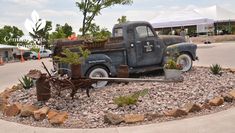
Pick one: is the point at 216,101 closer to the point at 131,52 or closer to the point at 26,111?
the point at 26,111

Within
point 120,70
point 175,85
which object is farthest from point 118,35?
point 175,85

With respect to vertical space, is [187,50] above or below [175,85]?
above

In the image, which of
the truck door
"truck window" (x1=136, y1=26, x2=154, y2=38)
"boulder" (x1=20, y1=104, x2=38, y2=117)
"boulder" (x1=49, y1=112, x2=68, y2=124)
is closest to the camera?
"boulder" (x1=49, y1=112, x2=68, y2=124)

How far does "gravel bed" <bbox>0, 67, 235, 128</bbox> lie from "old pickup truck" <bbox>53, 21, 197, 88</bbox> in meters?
0.71

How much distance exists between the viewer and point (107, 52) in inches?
406

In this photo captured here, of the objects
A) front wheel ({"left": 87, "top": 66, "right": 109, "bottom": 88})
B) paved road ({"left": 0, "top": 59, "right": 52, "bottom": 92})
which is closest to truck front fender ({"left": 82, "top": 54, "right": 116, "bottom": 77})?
front wheel ({"left": 87, "top": 66, "right": 109, "bottom": 88})

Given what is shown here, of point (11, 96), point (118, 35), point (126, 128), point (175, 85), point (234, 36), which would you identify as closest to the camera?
point (126, 128)

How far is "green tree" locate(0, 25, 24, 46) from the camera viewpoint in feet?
220

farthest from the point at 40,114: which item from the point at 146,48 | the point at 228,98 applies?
the point at 146,48

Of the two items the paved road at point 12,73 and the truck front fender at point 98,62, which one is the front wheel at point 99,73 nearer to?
the truck front fender at point 98,62

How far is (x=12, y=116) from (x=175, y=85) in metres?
3.98

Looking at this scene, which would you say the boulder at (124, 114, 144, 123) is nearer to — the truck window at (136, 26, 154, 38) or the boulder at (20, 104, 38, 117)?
the boulder at (20, 104, 38, 117)

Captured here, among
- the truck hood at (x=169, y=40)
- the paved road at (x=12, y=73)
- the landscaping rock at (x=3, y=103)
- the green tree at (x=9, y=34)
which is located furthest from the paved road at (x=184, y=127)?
the green tree at (x=9, y=34)

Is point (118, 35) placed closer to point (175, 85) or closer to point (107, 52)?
point (107, 52)
